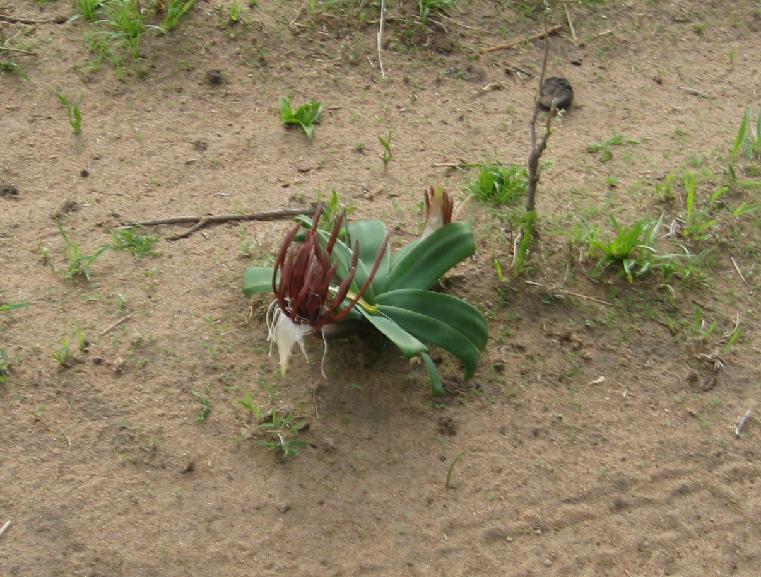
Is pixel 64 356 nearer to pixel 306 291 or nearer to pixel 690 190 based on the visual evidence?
pixel 306 291

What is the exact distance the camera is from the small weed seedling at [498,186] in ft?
14.0

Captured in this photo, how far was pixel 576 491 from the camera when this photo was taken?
3400 millimetres

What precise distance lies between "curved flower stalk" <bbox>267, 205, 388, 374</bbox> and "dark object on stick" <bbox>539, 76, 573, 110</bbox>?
1832 mm

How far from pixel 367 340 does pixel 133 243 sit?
3.43 feet

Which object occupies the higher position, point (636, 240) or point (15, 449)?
point (636, 240)

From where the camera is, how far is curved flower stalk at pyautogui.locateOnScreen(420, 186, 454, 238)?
147 inches

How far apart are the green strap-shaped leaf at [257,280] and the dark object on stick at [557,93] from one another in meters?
1.84

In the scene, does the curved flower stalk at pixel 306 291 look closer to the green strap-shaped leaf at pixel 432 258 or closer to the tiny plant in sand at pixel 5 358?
the green strap-shaped leaf at pixel 432 258

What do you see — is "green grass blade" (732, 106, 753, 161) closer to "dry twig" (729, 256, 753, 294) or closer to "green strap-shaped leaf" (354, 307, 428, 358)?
"dry twig" (729, 256, 753, 294)

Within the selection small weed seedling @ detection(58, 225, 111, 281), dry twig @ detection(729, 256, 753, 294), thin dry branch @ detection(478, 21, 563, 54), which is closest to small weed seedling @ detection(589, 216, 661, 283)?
dry twig @ detection(729, 256, 753, 294)

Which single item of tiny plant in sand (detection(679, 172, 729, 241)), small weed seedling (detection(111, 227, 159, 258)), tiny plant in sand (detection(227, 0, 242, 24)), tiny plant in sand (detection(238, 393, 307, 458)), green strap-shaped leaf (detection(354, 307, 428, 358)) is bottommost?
Result: tiny plant in sand (detection(238, 393, 307, 458))

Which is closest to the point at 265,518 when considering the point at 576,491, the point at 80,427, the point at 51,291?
the point at 80,427

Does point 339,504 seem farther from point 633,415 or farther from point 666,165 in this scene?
point 666,165

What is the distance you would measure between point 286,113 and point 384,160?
0.53 m
